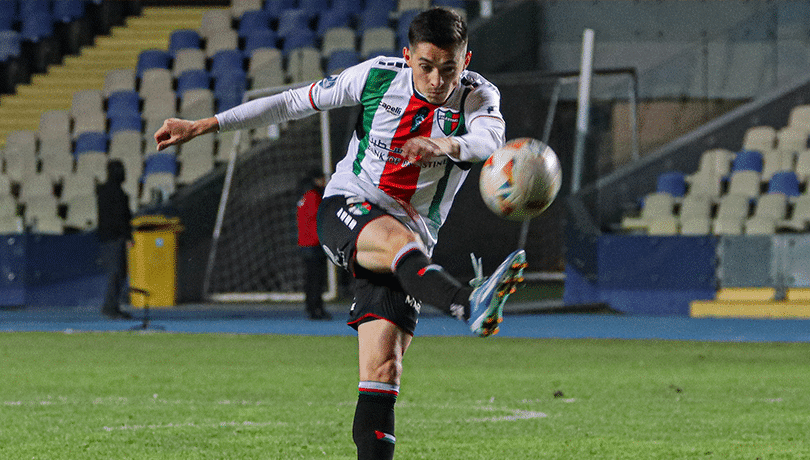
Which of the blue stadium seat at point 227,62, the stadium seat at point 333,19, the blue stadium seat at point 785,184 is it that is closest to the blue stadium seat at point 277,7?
the stadium seat at point 333,19

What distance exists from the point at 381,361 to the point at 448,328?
9972mm

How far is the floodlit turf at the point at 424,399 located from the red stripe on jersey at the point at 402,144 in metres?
1.77

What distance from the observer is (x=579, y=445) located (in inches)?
251

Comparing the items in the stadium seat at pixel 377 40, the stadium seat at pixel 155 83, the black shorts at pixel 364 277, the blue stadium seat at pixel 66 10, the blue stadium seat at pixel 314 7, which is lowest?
the black shorts at pixel 364 277

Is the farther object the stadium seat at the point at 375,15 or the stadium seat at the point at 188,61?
the stadium seat at the point at 188,61

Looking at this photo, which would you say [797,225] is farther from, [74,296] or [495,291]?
[495,291]

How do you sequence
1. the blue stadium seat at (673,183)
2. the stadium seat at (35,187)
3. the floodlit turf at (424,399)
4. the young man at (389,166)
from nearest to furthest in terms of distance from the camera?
the young man at (389,166)
the floodlit turf at (424,399)
the blue stadium seat at (673,183)
the stadium seat at (35,187)

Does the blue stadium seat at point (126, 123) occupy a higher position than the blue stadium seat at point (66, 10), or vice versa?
the blue stadium seat at point (66, 10)

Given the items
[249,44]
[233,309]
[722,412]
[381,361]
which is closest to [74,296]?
[233,309]

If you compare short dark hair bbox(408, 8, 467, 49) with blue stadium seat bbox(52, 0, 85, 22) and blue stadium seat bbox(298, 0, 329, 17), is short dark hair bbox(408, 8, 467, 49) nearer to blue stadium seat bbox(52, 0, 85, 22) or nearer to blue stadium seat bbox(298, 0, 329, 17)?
blue stadium seat bbox(298, 0, 329, 17)

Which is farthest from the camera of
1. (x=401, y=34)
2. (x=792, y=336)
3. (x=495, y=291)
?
(x=401, y=34)

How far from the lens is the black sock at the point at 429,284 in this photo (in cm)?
402

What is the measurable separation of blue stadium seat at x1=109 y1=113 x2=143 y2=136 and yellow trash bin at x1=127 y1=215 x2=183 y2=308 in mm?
3865

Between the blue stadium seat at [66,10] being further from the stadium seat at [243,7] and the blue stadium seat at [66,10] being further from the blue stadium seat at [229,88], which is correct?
the blue stadium seat at [229,88]
